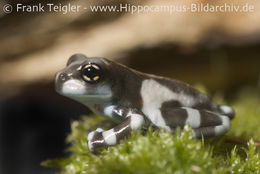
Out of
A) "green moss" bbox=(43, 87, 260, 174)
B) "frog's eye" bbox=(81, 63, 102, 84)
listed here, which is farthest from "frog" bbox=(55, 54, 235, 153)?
"green moss" bbox=(43, 87, 260, 174)

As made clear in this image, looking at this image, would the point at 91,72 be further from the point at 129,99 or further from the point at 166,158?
the point at 166,158

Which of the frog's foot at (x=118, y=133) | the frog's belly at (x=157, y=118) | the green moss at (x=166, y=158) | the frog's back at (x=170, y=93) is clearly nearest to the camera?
the green moss at (x=166, y=158)

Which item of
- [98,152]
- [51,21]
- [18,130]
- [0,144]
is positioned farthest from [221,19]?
[0,144]

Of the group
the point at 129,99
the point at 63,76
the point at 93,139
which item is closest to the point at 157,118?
the point at 129,99

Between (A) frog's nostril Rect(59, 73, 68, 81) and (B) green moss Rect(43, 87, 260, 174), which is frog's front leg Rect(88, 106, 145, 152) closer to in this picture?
(B) green moss Rect(43, 87, 260, 174)

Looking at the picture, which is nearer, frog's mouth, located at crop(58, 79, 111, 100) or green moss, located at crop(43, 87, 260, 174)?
green moss, located at crop(43, 87, 260, 174)

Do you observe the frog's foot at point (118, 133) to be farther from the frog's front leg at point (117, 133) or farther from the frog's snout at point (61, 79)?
the frog's snout at point (61, 79)

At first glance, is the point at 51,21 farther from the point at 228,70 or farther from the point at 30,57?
the point at 228,70

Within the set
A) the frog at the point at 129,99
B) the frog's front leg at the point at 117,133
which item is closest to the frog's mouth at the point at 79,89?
the frog at the point at 129,99

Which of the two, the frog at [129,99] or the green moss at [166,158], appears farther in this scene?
the frog at [129,99]

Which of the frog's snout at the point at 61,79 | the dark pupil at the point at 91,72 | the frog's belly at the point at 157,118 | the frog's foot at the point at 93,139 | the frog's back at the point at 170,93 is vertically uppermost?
the dark pupil at the point at 91,72
